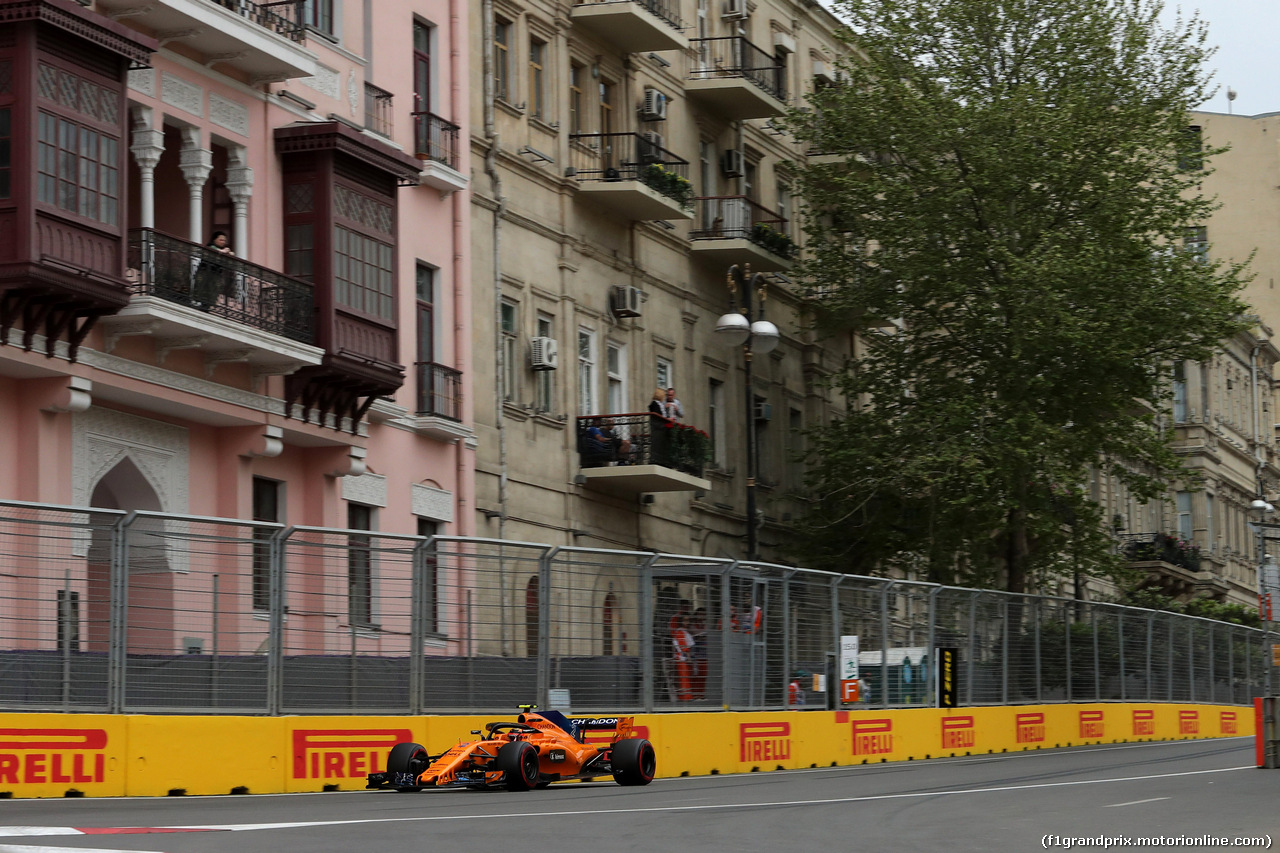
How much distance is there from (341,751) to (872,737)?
10.3 m

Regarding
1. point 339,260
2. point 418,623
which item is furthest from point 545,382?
point 418,623

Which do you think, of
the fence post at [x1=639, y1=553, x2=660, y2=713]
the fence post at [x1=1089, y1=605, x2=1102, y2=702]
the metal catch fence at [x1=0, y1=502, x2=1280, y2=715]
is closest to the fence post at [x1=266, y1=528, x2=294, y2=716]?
the metal catch fence at [x1=0, y1=502, x2=1280, y2=715]

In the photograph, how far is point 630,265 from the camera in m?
39.3

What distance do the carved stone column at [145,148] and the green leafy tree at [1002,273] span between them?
64.6 feet

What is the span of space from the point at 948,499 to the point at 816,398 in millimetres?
6862

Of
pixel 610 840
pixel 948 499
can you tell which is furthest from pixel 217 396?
pixel 948 499

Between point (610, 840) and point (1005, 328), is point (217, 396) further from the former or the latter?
point (1005, 328)

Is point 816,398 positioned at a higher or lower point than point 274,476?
higher

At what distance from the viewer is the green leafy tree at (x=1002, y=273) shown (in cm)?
4178

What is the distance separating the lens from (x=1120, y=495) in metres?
69.9

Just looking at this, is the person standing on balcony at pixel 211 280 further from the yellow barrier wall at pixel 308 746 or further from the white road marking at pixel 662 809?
the white road marking at pixel 662 809

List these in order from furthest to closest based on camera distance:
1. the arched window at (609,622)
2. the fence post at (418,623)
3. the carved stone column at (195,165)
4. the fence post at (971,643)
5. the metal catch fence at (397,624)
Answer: the fence post at (971,643), the carved stone column at (195,165), the arched window at (609,622), the fence post at (418,623), the metal catch fence at (397,624)

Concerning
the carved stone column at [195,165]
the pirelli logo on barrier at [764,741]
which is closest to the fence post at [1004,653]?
the pirelli logo on barrier at [764,741]

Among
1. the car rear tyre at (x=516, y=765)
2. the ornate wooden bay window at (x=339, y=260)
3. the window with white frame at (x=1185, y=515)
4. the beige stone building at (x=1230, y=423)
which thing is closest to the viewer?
the car rear tyre at (x=516, y=765)
